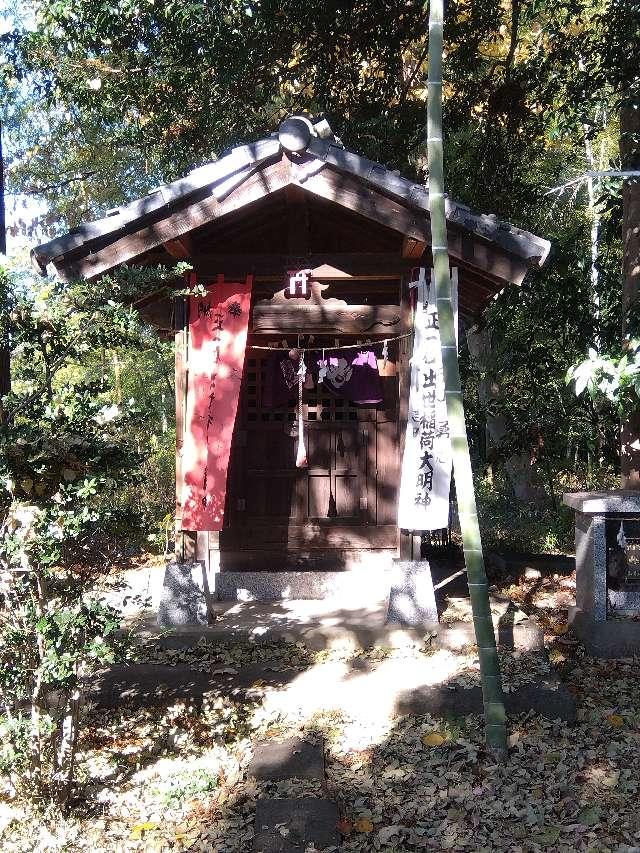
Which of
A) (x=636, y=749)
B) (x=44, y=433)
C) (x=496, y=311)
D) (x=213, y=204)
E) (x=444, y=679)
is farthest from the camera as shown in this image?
(x=496, y=311)

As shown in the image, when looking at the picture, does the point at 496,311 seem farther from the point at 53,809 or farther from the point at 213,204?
the point at 53,809

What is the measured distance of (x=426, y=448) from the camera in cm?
766

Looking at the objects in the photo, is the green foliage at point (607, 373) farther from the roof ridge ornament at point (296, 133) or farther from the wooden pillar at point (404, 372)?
the roof ridge ornament at point (296, 133)

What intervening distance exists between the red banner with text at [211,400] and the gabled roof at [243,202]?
948 mm

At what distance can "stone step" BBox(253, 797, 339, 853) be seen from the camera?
4.53m

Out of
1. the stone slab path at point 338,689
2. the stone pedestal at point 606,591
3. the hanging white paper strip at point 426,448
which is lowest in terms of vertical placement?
the stone slab path at point 338,689

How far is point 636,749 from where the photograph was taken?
19.3 feet

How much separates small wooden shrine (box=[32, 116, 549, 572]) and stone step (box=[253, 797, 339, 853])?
10.7 ft

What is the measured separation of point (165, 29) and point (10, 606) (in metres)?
10.1

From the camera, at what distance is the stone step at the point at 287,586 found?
8.70m

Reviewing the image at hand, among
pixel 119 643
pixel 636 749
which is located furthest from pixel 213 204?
pixel 636 749

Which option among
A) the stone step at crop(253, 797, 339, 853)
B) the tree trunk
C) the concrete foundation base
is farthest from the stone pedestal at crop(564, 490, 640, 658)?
the stone step at crop(253, 797, 339, 853)

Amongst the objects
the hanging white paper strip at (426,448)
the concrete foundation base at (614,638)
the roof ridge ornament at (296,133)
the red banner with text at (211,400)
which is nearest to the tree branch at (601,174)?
the hanging white paper strip at (426,448)

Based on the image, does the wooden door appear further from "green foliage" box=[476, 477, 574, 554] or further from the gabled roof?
"green foliage" box=[476, 477, 574, 554]
